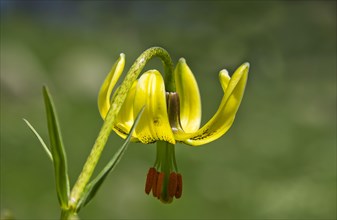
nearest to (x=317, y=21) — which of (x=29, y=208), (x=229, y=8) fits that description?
(x=229, y=8)

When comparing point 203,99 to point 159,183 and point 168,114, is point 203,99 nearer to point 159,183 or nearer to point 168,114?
point 168,114

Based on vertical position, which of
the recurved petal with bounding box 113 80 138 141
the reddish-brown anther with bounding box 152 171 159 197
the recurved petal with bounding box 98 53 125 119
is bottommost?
the reddish-brown anther with bounding box 152 171 159 197

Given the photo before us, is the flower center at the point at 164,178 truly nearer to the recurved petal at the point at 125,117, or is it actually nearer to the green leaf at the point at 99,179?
the recurved petal at the point at 125,117

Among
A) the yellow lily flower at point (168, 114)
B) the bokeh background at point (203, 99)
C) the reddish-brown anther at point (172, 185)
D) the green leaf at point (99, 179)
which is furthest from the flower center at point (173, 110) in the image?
the bokeh background at point (203, 99)

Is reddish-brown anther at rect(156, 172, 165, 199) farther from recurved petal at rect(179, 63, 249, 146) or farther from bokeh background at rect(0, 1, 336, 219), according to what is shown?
bokeh background at rect(0, 1, 336, 219)

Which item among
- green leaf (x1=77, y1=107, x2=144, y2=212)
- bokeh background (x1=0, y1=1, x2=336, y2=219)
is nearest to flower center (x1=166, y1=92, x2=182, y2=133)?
green leaf (x1=77, y1=107, x2=144, y2=212)

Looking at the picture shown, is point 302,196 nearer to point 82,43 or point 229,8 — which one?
point 82,43
